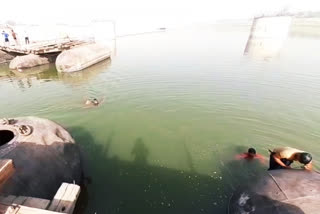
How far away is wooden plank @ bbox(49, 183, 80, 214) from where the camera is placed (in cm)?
273

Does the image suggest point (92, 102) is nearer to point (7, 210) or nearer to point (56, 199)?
point (56, 199)

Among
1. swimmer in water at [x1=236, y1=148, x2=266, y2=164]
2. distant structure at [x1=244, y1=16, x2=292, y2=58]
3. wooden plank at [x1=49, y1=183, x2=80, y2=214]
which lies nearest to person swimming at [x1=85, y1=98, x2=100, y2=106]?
swimmer in water at [x1=236, y1=148, x2=266, y2=164]

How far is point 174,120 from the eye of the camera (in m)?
11.2

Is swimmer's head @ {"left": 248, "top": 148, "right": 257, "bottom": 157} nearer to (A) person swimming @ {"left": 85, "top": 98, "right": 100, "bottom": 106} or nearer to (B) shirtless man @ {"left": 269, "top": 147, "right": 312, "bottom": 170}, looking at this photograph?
(B) shirtless man @ {"left": 269, "top": 147, "right": 312, "bottom": 170}

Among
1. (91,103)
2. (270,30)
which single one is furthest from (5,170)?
(270,30)

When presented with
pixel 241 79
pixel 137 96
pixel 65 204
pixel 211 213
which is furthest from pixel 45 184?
pixel 241 79

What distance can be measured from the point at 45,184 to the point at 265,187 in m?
5.33

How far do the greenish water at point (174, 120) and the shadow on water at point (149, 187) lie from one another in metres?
0.03

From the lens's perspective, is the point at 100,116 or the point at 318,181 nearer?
the point at 318,181

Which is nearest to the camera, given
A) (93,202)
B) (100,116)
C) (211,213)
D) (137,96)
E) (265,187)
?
(265,187)

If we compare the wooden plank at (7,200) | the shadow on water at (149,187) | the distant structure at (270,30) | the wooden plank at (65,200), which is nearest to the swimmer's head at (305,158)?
the shadow on water at (149,187)

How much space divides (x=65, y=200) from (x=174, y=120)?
865 centimetres

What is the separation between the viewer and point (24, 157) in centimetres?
509

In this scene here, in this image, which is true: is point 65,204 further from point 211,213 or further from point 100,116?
point 100,116
